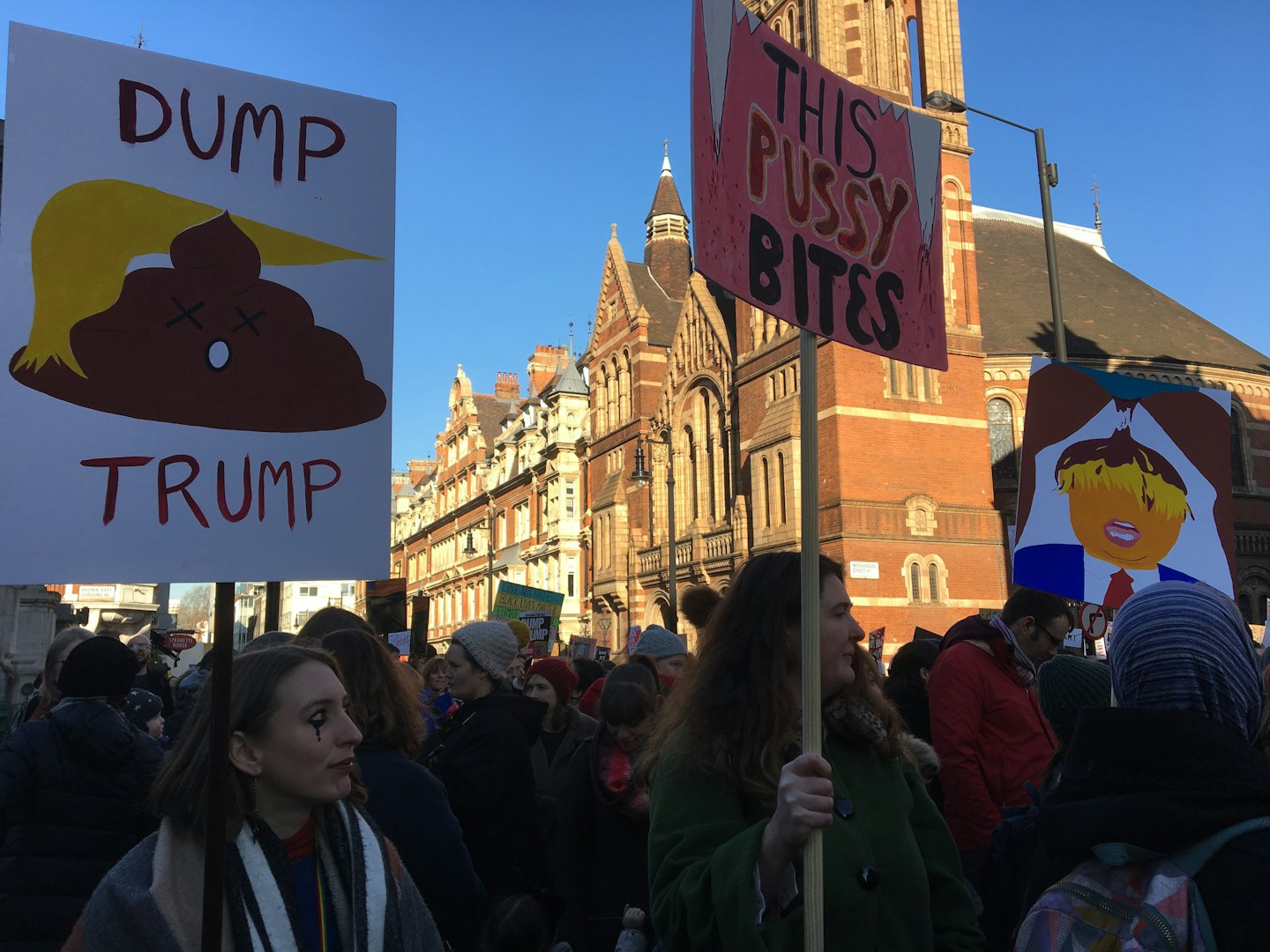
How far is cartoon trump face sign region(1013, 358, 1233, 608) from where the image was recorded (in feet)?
18.6

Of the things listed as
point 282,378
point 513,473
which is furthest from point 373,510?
point 513,473

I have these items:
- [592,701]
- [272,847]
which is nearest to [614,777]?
[272,847]

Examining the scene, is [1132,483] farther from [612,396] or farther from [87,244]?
[612,396]

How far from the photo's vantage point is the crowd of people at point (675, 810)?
6.12 ft

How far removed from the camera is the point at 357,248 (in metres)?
2.70

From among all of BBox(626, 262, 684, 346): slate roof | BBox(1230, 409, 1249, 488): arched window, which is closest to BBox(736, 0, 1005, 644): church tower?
BBox(626, 262, 684, 346): slate roof

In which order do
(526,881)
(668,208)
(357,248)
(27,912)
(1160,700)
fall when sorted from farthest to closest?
(668,208)
(526,881)
(27,912)
(357,248)
(1160,700)

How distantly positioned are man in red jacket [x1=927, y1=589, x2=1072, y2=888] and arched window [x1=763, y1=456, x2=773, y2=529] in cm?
2205

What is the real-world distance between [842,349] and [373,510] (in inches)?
928

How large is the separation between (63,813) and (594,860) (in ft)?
6.54

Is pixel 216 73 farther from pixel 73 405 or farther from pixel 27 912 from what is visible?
pixel 27 912

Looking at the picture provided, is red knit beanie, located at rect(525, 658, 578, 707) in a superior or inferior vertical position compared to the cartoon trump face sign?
inferior

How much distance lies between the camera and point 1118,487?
5.89 m

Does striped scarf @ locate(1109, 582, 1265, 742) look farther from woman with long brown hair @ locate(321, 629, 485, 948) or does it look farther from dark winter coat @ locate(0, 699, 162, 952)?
dark winter coat @ locate(0, 699, 162, 952)
